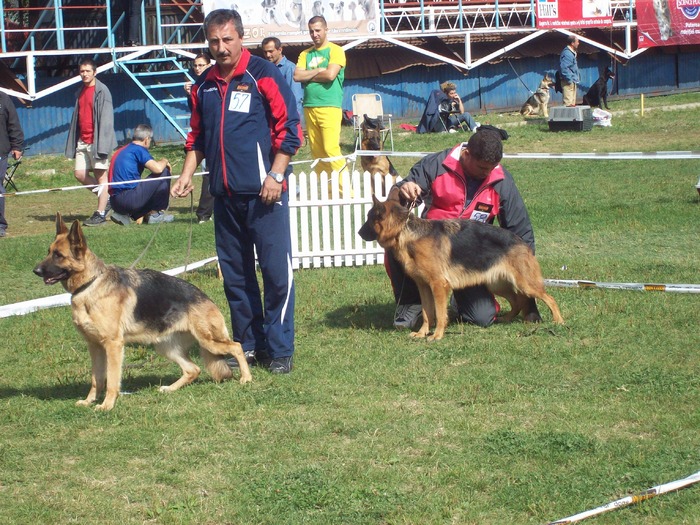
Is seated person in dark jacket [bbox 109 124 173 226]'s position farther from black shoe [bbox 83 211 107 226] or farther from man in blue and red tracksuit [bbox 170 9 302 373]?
man in blue and red tracksuit [bbox 170 9 302 373]

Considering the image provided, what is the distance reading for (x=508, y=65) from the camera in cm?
2727

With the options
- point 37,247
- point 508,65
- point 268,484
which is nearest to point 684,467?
point 268,484

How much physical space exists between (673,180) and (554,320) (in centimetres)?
762

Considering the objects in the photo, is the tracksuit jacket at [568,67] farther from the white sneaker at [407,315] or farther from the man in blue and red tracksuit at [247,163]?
the man in blue and red tracksuit at [247,163]

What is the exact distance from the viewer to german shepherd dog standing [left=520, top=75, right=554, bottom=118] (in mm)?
24975

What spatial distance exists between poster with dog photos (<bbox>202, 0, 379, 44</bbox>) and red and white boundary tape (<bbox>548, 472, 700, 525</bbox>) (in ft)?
60.1

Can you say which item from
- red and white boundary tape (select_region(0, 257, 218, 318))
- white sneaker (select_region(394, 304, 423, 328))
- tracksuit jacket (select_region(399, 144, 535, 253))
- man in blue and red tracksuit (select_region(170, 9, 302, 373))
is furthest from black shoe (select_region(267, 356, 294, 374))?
red and white boundary tape (select_region(0, 257, 218, 318))

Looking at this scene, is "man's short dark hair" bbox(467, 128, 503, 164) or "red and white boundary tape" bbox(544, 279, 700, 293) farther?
"red and white boundary tape" bbox(544, 279, 700, 293)

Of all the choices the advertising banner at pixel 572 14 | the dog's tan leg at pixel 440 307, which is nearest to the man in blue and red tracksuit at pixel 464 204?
the dog's tan leg at pixel 440 307

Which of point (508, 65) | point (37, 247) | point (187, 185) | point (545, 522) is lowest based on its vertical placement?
point (545, 522)

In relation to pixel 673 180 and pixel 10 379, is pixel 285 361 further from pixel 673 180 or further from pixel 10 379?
pixel 673 180

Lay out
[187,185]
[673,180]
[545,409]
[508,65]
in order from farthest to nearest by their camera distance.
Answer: [508,65]
[673,180]
[187,185]
[545,409]

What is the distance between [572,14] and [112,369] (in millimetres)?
24416

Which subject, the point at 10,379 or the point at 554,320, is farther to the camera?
the point at 554,320
